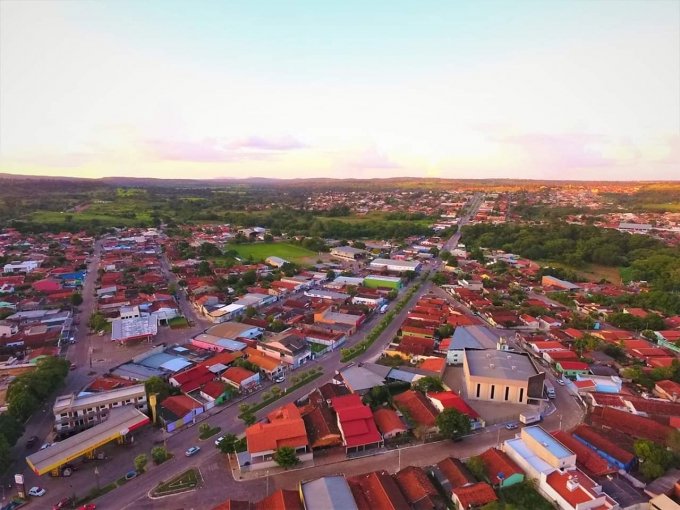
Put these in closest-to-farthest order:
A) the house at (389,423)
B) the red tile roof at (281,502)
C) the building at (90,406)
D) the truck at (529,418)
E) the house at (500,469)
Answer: the red tile roof at (281,502), the house at (500,469), the house at (389,423), the building at (90,406), the truck at (529,418)

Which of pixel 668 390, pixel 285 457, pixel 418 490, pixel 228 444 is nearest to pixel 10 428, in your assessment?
pixel 228 444

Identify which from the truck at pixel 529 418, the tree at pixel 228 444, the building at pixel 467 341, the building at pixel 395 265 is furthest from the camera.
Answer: the building at pixel 395 265

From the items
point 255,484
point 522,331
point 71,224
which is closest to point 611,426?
point 522,331

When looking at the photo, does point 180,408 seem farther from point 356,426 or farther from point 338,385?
point 356,426

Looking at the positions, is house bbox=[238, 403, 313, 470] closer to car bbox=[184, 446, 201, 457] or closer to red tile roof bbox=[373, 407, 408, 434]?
car bbox=[184, 446, 201, 457]

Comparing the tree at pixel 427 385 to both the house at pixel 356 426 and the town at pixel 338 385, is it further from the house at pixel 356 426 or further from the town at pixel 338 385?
the house at pixel 356 426

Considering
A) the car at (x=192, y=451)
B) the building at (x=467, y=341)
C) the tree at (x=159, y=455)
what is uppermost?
the building at (x=467, y=341)

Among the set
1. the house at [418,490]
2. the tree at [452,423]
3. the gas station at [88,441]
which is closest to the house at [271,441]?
the house at [418,490]

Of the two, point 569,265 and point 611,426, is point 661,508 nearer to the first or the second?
point 611,426
